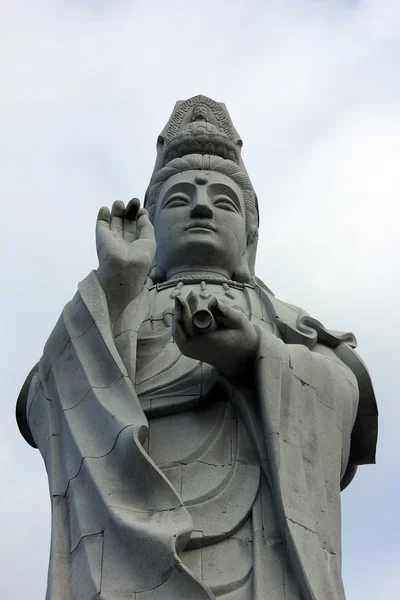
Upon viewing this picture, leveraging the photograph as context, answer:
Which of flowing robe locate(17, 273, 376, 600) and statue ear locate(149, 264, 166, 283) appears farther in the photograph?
statue ear locate(149, 264, 166, 283)

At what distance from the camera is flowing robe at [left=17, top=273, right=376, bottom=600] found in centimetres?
758

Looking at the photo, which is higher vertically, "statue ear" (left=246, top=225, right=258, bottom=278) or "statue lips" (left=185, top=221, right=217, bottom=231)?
"statue ear" (left=246, top=225, right=258, bottom=278)

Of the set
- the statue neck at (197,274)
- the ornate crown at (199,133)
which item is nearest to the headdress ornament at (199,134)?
the ornate crown at (199,133)

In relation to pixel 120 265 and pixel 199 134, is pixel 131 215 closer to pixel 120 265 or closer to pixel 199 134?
pixel 120 265

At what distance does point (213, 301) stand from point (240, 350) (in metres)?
0.51

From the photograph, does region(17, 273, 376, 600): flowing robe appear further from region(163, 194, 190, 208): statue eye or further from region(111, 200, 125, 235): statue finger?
region(163, 194, 190, 208): statue eye

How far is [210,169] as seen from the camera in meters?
10.8

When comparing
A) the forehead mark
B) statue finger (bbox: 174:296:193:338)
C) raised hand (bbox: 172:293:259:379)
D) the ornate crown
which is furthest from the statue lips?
statue finger (bbox: 174:296:193:338)

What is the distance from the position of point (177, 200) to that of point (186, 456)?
9.69 feet

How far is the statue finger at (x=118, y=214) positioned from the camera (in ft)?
31.7

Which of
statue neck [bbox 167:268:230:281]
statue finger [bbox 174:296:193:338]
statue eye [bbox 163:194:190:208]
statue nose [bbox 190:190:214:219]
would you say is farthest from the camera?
statue eye [bbox 163:194:190:208]

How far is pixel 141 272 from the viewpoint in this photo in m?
9.04

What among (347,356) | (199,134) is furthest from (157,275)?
(347,356)

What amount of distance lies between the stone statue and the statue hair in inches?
33.3
